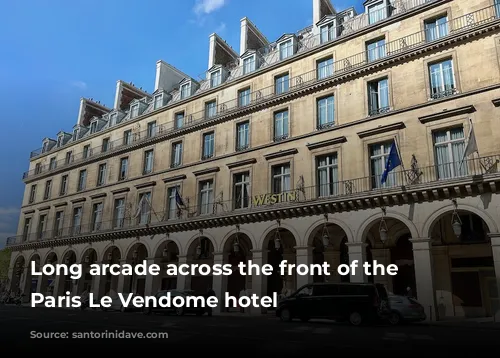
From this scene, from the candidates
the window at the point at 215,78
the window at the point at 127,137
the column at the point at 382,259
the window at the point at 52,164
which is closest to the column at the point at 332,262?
the column at the point at 382,259

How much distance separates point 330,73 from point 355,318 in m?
15.6

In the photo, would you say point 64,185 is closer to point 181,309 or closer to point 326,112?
point 181,309

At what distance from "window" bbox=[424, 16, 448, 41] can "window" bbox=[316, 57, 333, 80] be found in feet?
19.4

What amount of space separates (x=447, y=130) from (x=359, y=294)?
32.3ft

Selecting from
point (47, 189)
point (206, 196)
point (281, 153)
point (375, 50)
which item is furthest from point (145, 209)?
point (375, 50)

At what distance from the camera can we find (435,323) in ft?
59.5

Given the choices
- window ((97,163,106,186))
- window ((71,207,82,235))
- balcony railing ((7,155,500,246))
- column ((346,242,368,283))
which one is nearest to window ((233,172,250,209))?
balcony railing ((7,155,500,246))

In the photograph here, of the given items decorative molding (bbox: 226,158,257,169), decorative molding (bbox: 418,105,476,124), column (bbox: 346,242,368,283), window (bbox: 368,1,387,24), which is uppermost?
window (bbox: 368,1,387,24)

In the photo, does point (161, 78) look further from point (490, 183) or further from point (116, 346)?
point (116, 346)

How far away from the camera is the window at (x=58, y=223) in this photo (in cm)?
4032

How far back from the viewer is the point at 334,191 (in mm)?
23750

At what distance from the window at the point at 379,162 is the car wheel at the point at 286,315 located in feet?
27.1

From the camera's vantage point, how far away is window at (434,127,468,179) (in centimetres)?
2011

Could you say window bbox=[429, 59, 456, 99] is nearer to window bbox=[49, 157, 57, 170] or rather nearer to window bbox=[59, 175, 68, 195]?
window bbox=[59, 175, 68, 195]
